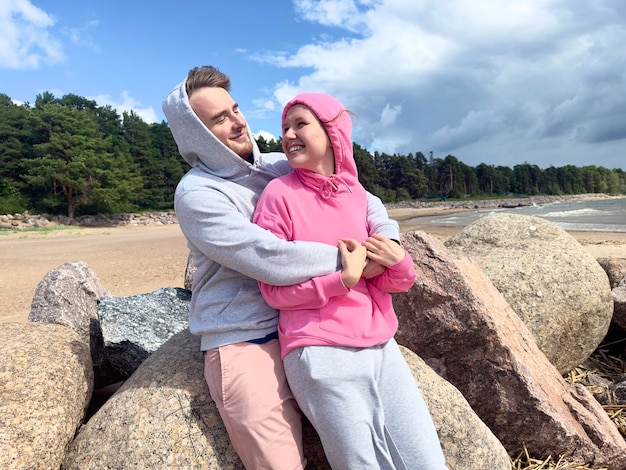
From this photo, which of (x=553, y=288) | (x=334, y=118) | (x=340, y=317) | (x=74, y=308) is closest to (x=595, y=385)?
(x=553, y=288)

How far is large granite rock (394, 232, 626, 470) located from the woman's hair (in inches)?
68.6

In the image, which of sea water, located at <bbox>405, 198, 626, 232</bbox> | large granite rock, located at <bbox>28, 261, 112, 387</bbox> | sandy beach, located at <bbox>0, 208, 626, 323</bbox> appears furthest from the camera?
sea water, located at <bbox>405, 198, 626, 232</bbox>

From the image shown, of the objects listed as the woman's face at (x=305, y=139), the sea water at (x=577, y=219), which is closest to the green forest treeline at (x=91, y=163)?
the sea water at (x=577, y=219)

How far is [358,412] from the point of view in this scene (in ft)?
7.10

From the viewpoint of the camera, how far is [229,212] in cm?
244

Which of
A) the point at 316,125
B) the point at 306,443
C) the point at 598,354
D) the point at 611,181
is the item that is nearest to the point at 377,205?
the point at 316,125

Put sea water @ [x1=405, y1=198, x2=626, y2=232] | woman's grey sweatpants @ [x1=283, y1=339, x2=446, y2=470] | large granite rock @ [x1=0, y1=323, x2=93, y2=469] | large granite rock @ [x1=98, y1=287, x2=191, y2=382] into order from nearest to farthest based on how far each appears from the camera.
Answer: woman's grey sweatpants @ [x1=283, y1=339, x2=446, y2=470]
large granite rock @ [x1=0, y1=323, x2=93, y2=469]
large granite rock @ [x1=98, y1=287, x2=191, y2=382]
sea water @ [x1=405, y1=198, x2=626, y2=232]

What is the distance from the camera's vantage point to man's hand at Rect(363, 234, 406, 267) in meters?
2.41

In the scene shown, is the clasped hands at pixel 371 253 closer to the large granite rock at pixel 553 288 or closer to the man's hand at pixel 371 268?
the man's hand at pixel 371 268

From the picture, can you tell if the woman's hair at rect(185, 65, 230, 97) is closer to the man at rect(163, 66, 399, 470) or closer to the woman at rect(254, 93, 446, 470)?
the man at rect(163, 66, 399, 470)

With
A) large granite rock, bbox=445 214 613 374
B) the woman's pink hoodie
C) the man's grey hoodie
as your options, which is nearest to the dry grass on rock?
large granite rock, bbox=445 214 613 374

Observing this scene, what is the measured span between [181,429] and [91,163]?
146 feet

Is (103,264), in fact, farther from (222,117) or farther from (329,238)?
(329,238)

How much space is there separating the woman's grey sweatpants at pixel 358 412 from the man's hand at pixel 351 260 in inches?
12.9
